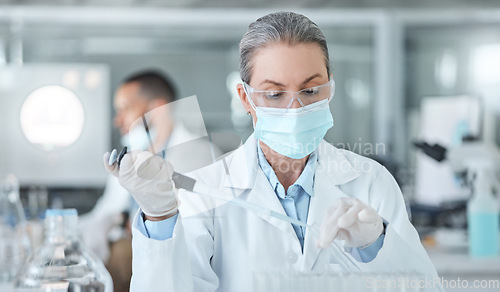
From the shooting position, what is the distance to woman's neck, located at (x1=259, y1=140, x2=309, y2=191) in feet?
3.98

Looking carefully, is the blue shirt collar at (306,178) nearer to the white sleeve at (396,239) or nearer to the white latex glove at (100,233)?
the white sleeve at (396,239)

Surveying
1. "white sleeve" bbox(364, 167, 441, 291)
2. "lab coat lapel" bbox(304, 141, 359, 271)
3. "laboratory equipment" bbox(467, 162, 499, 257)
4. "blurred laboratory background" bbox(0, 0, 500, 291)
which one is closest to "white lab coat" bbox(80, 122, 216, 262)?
"lab coat lapel" bbox(304, 141, 359, 271)

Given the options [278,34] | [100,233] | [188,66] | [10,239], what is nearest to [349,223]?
[278,34]

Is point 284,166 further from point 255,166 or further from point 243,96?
point 243,96

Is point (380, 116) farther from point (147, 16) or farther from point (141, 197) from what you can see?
point (141, 197)

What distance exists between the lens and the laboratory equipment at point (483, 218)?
2369mm

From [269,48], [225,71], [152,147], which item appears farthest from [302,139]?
[225,71]

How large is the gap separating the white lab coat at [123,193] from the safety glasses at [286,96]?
19 centimetres

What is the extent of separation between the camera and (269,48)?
108cm

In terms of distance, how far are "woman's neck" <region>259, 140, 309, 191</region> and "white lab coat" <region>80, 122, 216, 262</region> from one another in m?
0.13

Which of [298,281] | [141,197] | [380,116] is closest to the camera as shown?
[298,281]

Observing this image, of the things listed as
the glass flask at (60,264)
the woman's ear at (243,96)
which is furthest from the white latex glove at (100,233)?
the woman's ear at (243,96)

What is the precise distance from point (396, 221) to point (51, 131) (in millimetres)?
3490

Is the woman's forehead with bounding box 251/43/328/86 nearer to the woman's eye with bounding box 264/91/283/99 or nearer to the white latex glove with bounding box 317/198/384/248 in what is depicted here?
the woman's eye with bounding box 264/91/283/99
